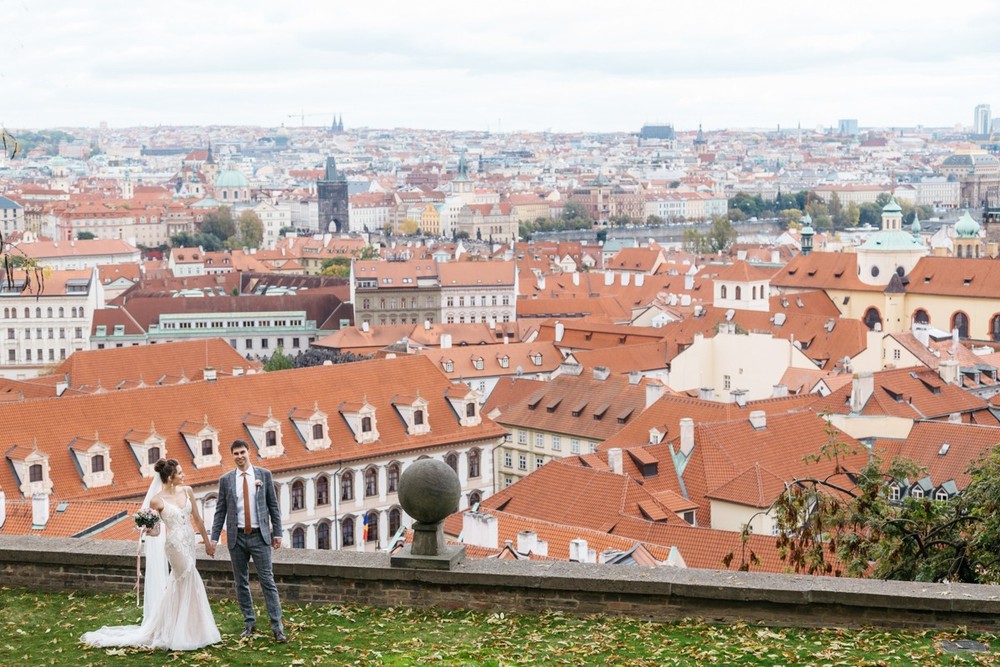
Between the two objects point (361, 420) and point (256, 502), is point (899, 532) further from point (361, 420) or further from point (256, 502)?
point (361, 420)

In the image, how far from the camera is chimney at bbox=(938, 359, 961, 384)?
57656 millimetres

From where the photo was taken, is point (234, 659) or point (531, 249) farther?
point (531, 249)

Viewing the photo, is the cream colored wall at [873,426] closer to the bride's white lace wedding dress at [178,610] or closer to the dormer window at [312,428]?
the dormer window at [312,428]

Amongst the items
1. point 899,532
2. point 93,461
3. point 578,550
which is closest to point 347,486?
point 93,461

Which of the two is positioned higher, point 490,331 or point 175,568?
point 175,568

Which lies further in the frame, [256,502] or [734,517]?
[734,517]

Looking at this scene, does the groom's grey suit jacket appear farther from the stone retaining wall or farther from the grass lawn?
the stone retaining wall

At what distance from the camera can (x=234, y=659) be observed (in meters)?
12.9

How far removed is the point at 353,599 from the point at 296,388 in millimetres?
32776

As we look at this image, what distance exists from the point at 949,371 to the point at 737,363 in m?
11.0

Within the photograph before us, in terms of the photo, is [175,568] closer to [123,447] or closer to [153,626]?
[153,626]

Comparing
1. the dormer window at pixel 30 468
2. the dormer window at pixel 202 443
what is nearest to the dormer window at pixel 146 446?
the dormer window at pixel 202 443

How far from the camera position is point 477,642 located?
1341cm

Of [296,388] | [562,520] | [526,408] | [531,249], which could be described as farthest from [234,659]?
[531,249]
